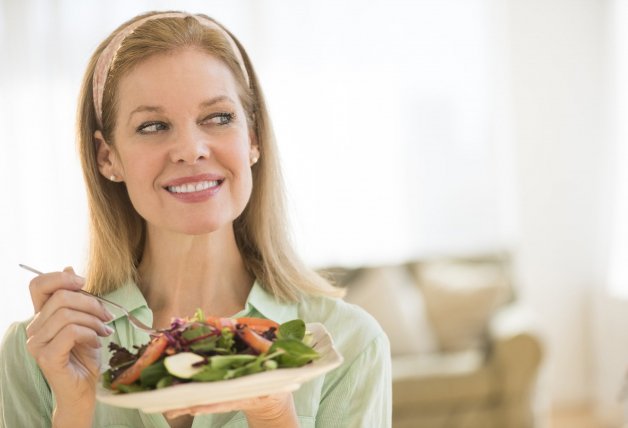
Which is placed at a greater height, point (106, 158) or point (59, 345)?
point (106, 158)

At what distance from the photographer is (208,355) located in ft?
3.74

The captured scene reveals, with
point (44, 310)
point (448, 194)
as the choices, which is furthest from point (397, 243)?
point (44, 310)

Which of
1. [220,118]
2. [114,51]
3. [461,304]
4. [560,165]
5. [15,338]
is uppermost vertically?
[114,51]

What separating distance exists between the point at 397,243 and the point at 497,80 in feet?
4.56

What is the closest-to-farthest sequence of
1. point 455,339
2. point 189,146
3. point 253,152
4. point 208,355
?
point 208,355 < point 189,146 < point 253,152 < point 455,339

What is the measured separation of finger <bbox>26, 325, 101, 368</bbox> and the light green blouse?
215mm

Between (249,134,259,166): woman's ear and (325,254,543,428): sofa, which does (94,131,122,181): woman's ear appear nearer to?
Answer: (249,134,259,166): woman's ear

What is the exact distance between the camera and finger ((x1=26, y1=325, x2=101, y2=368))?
1.26m

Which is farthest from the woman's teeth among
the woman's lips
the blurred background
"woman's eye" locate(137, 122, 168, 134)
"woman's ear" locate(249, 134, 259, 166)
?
the blurred background

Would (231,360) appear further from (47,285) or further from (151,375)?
(47,285)

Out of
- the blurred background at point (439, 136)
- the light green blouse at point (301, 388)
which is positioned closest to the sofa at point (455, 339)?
the blurred background at point (439, 136)

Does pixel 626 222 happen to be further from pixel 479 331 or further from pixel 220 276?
pixel 220 276

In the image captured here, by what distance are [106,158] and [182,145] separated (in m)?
0.26

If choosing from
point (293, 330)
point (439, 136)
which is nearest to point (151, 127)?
point (293, 330)
